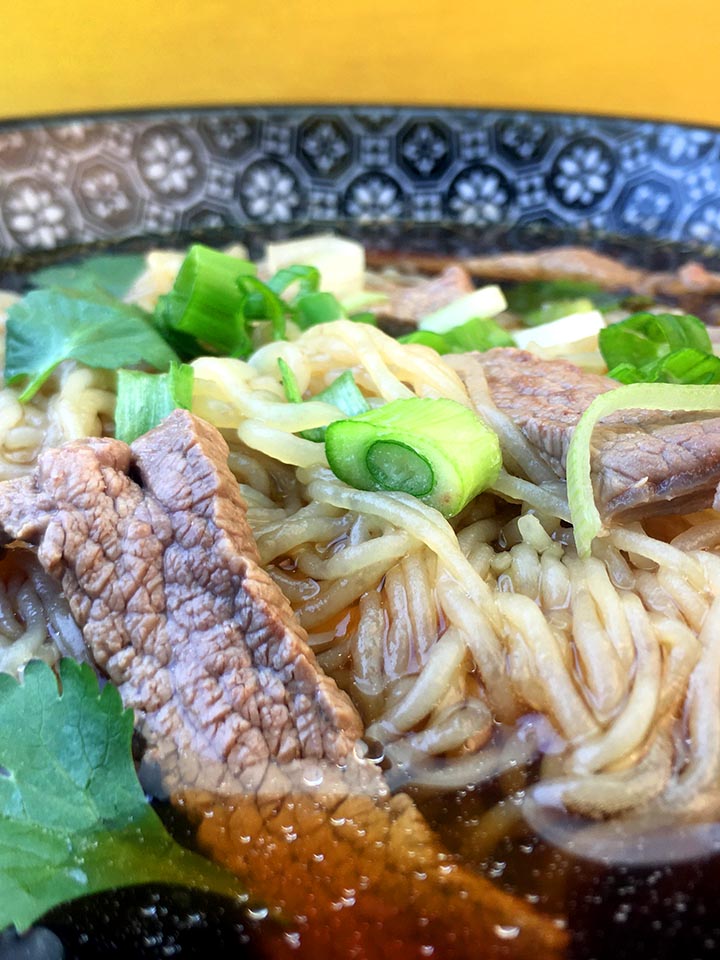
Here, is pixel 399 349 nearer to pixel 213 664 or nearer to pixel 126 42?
pixel 213 664

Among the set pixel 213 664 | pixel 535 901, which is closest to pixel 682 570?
pixel 535 901

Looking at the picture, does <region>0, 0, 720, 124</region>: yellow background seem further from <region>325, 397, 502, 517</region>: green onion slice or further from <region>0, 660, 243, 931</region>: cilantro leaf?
<region>0, 660, 243, 931</region>: cilantro leaf

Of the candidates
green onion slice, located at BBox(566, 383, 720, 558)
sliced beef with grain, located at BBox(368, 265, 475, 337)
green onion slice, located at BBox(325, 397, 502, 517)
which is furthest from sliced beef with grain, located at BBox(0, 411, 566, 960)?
sliced beef with grain, located at BBox(368, 265, 475, 337)

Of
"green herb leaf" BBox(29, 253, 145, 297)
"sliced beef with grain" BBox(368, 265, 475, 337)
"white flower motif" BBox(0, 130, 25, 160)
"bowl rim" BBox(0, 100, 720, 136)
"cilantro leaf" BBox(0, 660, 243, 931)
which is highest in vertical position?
"bowl rim" BBox(0, 100, 720, 136)

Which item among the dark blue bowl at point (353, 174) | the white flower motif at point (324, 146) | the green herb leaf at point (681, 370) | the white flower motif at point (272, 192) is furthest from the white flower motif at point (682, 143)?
the green herb leaf at point (681, 370)

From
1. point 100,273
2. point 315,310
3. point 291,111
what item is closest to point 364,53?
point 291,111

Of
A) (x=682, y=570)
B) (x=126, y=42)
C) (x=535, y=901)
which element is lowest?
(x=535, y=901)
